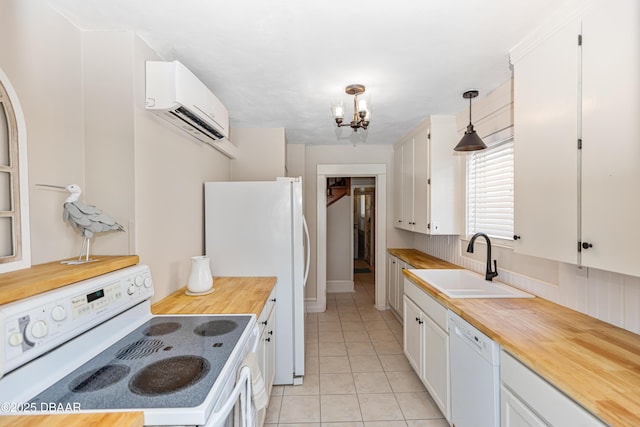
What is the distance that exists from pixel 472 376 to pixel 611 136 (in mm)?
1247

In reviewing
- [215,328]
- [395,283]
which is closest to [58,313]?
[215,328]

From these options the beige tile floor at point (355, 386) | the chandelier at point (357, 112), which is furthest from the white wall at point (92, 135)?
the beige tile floor at point (355, 386)

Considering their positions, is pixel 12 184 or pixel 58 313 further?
pixel 12 184

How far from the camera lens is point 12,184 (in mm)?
1113

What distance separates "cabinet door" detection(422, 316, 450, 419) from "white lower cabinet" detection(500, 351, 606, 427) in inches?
22.4

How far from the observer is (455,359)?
1747 millimetres

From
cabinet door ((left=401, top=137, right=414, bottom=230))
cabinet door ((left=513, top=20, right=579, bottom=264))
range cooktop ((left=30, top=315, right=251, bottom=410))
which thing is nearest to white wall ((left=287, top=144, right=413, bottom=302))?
cabinet door ((left=401, top=137, right=414, bottom=230))

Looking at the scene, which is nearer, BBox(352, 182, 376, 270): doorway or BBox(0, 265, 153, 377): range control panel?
BBox(0, 265, 153, 377): range control panel

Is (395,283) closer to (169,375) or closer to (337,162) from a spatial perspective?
(337,162)

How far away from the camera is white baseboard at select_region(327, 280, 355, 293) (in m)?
5.40

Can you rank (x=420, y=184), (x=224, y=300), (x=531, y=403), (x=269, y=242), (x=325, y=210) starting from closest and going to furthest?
1. (x=531, y=403)
2. (x=224, y=300)
3. (x=269, y=242)
4. (x=420, y=184)
5. (x=325, y=210)

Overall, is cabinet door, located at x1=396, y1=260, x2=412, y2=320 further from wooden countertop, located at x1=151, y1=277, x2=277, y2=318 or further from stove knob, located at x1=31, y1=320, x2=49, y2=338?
stove knob, located at x1=31, y1=320, x2=49, y2=338

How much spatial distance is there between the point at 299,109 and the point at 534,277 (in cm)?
223

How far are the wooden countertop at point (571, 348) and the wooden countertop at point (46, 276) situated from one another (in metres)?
1.70
